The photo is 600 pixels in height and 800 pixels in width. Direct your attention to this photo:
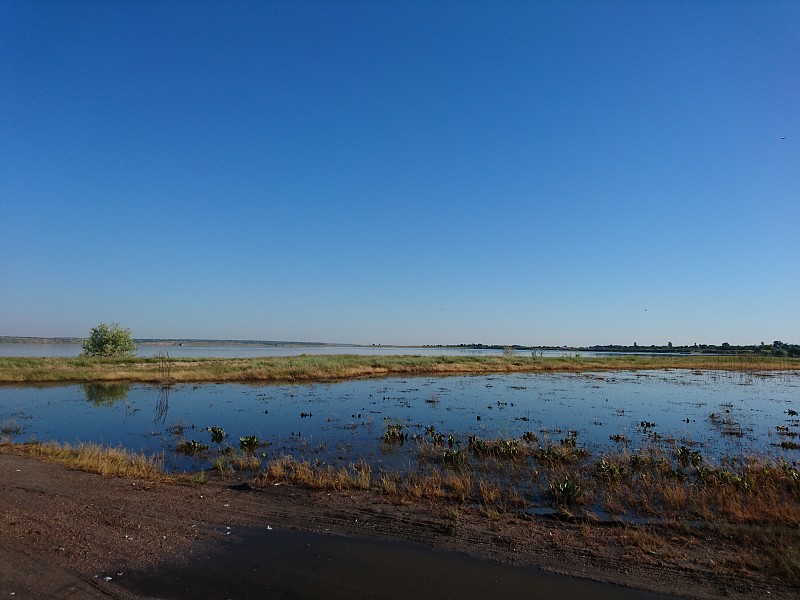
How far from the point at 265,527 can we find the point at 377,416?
15.7 m

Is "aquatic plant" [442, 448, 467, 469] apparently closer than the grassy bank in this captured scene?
Yes

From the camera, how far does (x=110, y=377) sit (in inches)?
1553

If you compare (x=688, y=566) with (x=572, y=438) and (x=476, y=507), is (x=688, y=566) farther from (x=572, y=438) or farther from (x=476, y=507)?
(x=572, y=438)

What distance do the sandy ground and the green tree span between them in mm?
58996

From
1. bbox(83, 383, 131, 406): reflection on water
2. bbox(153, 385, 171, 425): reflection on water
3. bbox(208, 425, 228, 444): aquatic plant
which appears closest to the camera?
bbox(208, 425, 228, 444): aquatic plant

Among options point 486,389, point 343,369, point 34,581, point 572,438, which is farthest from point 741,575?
point 343,369

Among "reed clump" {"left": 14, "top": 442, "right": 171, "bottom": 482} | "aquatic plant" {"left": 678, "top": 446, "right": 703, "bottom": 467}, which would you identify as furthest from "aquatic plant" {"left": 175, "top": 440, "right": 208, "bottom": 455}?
"aquatic plant" {"left": 678, "top": 446, "right": 703, "bottom": 467}

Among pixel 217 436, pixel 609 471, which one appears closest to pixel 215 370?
pixel 217 436

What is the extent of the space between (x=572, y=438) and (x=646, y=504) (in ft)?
24.9

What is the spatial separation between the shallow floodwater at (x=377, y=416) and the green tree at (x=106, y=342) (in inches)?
1191

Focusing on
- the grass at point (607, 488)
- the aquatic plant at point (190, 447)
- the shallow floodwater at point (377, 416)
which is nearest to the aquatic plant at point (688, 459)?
the grass at point (607, 488)

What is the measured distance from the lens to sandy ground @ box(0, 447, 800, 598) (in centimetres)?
650

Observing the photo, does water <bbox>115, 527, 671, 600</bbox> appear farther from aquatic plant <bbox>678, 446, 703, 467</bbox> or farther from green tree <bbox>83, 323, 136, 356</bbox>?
green tree <bbox>83, 323, 136, 356</bbox>

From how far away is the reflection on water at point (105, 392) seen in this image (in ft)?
94.3
